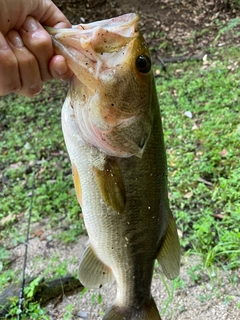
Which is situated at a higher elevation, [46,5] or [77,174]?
[46,5]

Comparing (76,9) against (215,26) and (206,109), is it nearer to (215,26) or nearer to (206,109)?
(215,26)

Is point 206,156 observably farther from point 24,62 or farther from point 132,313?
point 24,62

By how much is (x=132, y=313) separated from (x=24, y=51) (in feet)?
4.30

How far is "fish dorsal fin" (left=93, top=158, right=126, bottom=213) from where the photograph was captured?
5.01 feet

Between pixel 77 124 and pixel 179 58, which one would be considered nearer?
pixel 77 124

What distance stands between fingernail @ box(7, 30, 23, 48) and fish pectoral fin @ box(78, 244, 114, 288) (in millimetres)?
966

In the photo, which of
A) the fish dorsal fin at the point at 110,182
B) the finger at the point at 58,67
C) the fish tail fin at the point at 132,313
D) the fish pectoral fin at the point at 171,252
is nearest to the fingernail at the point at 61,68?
the finger at the point at 58,67

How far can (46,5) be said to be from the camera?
1.49 meters

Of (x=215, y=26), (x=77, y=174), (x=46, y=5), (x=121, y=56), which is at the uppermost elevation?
(x=46, y=5)

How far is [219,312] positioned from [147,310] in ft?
3.37

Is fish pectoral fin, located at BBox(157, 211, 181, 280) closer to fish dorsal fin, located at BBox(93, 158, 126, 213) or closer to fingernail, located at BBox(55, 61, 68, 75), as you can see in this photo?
fish dorsal fin, located at BBox(93, 158, 126, 213)

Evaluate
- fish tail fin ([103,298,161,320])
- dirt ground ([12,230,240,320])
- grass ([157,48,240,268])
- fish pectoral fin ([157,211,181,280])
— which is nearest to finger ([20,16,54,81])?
fish pectoral fin ([157,211,181,280])

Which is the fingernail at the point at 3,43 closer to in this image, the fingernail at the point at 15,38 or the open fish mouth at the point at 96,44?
the fingernail at the point at 15,38

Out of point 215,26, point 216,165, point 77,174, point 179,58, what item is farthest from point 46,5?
point 215,26
